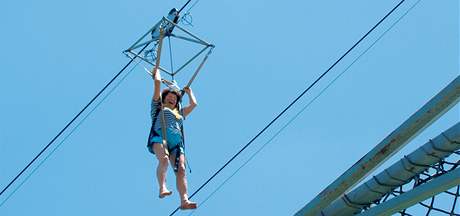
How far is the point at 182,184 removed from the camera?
12.4 meters

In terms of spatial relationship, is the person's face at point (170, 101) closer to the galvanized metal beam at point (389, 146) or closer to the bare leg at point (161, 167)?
the bare leg at point (161, 167)

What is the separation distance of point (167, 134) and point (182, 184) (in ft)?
2.01

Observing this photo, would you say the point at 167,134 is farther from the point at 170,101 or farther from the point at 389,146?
the point at 389,146

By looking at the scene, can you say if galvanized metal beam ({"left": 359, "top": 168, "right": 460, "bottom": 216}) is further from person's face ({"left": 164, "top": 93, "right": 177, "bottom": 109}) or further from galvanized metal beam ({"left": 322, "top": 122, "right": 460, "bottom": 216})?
person's face ({"left": 164, "top": 93, "right": 177, "bottom": 109})

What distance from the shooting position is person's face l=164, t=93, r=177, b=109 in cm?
1302

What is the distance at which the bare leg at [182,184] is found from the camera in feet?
39.6

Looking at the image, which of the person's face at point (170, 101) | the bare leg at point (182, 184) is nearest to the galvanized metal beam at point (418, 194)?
the bare leg at point (182, 184)

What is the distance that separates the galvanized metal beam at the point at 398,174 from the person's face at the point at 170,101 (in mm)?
1903

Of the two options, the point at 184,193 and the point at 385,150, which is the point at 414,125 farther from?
the point at 184,193

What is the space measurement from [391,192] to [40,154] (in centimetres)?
451

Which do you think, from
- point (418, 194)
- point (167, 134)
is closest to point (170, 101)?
point (167, 134)

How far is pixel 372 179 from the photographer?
1246 cm

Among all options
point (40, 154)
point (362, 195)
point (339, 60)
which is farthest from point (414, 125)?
point (40, 154)

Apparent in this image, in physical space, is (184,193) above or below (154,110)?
below
